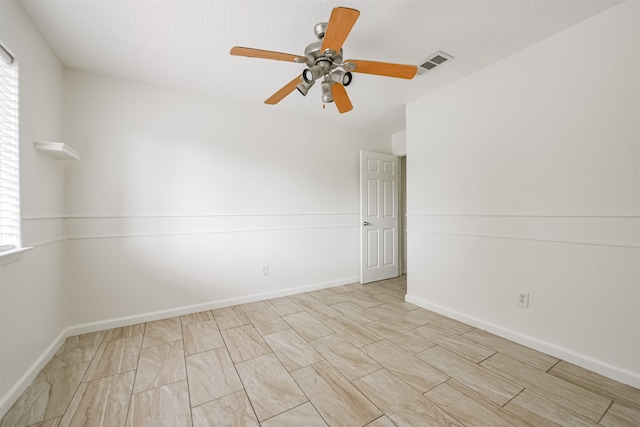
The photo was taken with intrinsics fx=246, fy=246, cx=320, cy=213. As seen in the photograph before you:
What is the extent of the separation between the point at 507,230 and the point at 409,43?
Answer: 180 cm

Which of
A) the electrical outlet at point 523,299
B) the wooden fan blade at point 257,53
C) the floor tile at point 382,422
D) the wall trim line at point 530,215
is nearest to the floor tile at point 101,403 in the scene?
the floor tile at point 382,422

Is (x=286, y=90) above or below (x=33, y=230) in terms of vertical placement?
above

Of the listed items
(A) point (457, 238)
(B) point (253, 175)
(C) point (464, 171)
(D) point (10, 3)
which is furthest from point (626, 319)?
(D) point (10, 3)

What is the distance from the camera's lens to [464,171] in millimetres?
2520

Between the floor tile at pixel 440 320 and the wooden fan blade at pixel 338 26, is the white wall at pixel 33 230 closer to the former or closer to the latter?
the wooden fan blade at pixel 338 26

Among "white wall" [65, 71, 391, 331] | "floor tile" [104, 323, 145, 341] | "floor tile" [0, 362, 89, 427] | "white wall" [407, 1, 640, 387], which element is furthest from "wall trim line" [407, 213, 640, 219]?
"floor tile" [0, 362, 89, 427]

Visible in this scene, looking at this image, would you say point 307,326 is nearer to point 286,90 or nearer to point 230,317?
point 230,317

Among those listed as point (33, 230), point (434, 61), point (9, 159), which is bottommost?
point (33, 230)

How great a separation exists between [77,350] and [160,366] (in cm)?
84

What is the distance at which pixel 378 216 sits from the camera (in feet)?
13.0

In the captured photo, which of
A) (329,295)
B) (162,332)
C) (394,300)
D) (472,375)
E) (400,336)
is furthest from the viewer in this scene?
(329,295)

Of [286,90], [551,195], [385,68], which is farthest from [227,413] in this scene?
[551,195]

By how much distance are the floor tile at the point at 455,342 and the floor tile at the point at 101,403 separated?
7.41 feet

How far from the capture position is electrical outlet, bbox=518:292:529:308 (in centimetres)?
207
